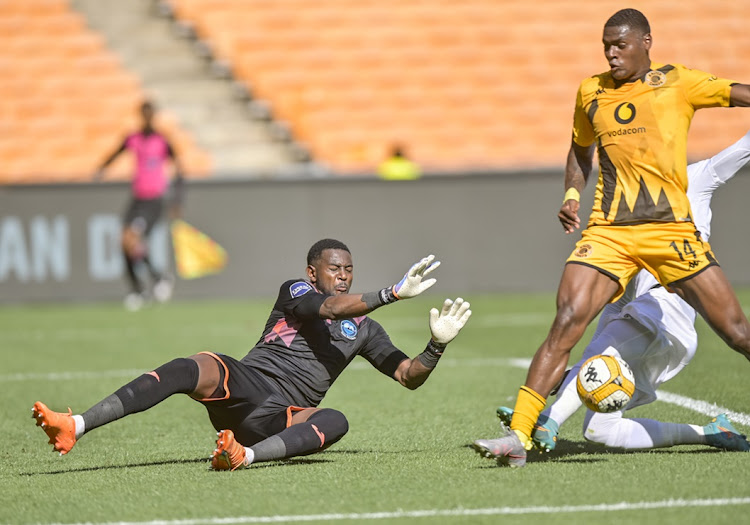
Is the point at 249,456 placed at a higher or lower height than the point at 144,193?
higher

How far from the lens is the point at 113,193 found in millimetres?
16672

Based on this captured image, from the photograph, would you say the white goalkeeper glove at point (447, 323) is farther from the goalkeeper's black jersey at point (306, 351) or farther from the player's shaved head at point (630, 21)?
the player's shaved head at point (630, 21)

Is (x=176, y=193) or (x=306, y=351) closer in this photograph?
(x=306, y=351)

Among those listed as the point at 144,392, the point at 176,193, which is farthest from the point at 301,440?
the point at 176,193

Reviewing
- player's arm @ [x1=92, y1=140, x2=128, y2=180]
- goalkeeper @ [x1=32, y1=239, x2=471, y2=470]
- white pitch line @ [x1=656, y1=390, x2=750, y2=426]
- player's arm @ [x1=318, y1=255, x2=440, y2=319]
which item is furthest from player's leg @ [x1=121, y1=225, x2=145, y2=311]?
player's arm @ [x1=318, y1=255, x2=440, y2=319]

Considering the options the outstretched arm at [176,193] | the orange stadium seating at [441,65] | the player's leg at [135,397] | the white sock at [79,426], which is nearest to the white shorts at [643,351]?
the player's leg at [135,397]

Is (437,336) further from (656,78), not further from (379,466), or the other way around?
(656,78)

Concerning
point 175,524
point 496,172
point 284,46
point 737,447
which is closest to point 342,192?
point 496,172

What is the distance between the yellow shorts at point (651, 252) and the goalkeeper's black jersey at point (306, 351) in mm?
1179

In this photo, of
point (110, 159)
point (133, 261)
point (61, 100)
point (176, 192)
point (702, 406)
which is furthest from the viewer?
point (61, 100)

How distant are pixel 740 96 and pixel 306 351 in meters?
2.49

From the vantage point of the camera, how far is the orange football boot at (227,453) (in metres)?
5.57

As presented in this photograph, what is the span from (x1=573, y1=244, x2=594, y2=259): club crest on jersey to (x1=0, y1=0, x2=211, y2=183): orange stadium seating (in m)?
14.0

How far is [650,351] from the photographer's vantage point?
6227 mm
